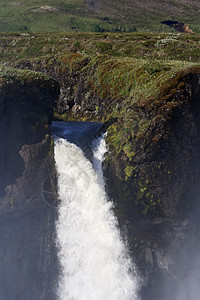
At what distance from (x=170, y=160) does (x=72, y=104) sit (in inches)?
600

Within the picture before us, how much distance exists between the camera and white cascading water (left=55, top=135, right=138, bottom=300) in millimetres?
19250

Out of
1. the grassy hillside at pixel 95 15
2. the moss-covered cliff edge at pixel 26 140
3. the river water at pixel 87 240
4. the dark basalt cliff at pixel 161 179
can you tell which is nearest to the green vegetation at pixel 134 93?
the dark basalt cliff at pixel 161 179

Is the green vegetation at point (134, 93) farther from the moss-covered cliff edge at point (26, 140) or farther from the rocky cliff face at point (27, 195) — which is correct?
the rocky cliff face at point (27, 195)

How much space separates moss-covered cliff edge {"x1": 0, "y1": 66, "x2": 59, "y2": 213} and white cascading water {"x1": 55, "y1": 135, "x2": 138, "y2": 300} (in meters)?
2.33

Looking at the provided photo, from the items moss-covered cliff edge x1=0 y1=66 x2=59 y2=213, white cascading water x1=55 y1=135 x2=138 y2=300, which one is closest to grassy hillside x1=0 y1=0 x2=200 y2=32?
moss-covered cliff edge x1=0 y1=66 x2=59 y2=213

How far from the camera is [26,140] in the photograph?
2120 cm

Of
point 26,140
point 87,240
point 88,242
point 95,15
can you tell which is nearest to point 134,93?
point 26,140

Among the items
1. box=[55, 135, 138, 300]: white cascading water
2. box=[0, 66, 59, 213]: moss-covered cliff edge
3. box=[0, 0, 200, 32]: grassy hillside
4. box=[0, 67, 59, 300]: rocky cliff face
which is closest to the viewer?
box=[55, 135, 138, 300]: white cascading water

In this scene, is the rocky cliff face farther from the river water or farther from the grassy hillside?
the grassy hillside

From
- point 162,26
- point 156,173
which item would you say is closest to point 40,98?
point 156,173

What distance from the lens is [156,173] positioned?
68.4ft

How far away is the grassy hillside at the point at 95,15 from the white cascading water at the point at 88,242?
379 feet

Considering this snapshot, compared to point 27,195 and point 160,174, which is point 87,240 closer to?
point 27,195

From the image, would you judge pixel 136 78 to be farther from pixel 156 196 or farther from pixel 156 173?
pixel 156 196
